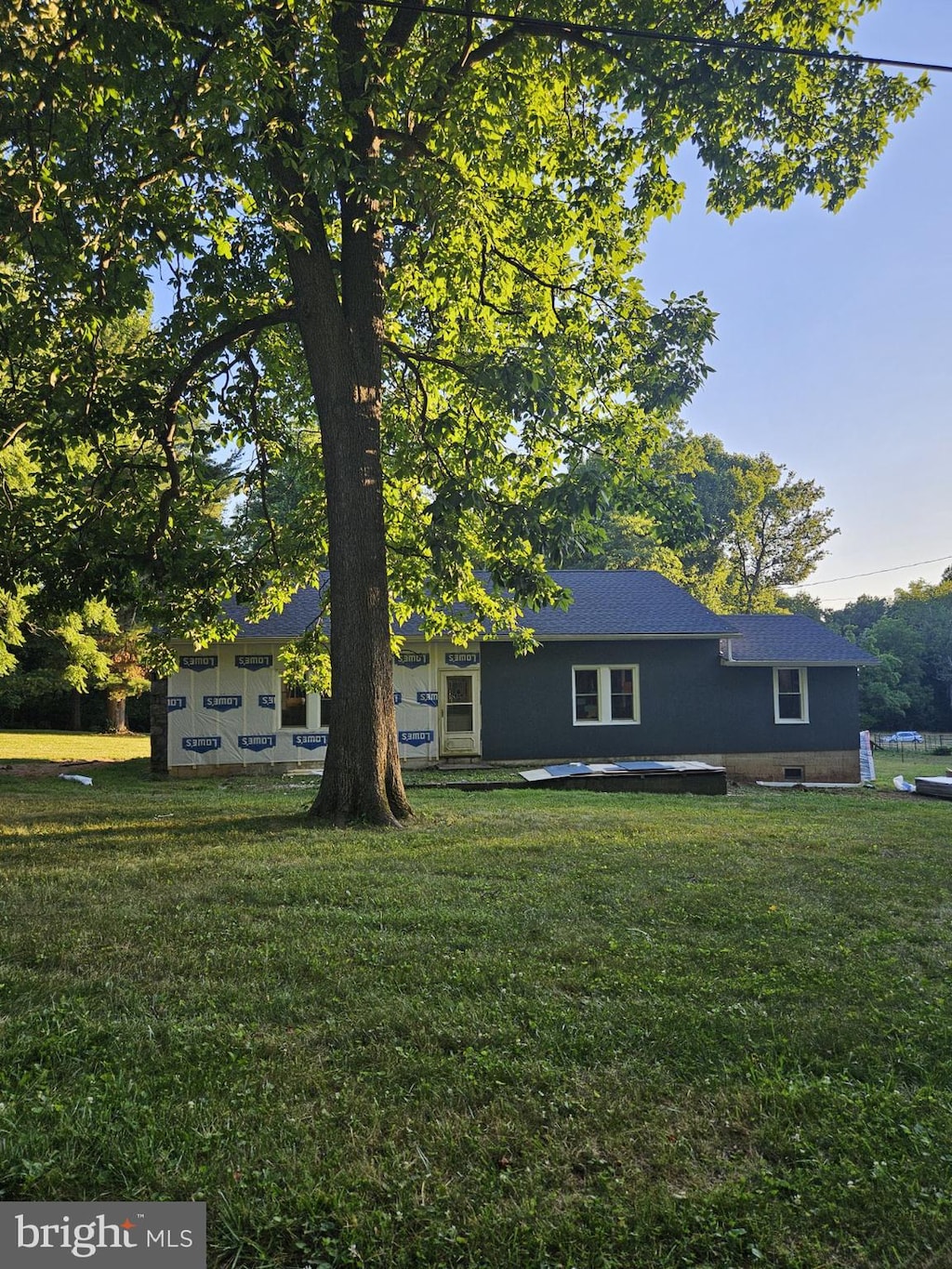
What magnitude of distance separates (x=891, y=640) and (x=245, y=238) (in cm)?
4626

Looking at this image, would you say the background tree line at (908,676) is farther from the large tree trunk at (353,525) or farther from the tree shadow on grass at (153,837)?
the tree shadow on grass at (153,837)

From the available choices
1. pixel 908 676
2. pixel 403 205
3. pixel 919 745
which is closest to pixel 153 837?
pixel 403 205

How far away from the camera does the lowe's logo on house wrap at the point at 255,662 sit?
1861 cm

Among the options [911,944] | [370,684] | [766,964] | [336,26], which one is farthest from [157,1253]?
[336,26]

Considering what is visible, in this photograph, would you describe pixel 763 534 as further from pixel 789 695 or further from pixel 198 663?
pixel 198 663

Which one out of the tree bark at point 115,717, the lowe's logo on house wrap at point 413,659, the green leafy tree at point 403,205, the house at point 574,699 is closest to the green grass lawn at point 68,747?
the tree bark at point 115,717

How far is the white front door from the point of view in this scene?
1948 centimetres

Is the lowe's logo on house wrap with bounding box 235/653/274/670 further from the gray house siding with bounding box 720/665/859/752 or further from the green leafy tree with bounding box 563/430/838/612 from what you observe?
the green leafy tree with bounding box 563/430/838/612

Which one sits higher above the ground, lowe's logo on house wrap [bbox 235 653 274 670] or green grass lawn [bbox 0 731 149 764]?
lowe's logo on house wrap [bbox 235 653 274 670]

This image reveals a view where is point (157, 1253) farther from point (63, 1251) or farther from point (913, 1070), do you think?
point (913, 1070)

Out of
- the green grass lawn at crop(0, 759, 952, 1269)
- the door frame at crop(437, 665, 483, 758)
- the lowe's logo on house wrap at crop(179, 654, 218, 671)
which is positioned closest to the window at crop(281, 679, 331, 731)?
the lowe's logo on house wrap at crop(179, 654, 218, 671)

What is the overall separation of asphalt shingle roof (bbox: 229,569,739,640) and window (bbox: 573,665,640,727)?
1018 mm

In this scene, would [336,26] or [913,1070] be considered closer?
[913,1070]

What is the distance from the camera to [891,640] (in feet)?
157
